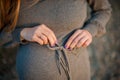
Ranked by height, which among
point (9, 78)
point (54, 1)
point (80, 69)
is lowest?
point (9, 78)

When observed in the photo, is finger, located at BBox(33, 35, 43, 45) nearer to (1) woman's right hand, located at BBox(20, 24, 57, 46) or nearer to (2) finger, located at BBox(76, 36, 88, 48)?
(1) woman's right hand, located at BBox(20, 24, 57, 46)

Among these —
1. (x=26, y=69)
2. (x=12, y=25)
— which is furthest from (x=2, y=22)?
(x=26, y=69)

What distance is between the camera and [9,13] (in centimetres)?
100

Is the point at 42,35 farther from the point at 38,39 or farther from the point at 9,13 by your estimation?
the point at 9,13

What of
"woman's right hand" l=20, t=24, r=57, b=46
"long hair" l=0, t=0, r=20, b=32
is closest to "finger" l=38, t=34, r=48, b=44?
"woman's right hand" l=20, t=24, r=57, b=46

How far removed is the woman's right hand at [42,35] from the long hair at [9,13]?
7 centimetres

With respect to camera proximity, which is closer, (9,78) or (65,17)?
(65,17)

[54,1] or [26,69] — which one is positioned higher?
[54,1]

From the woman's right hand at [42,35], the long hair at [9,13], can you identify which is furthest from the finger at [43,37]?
the long hair at [9,13]

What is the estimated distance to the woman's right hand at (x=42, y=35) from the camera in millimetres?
927

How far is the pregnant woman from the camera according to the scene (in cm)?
96

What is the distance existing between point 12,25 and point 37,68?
167 mm

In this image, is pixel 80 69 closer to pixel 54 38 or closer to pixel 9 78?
pixel 54 38

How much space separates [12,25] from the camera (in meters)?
0.98
